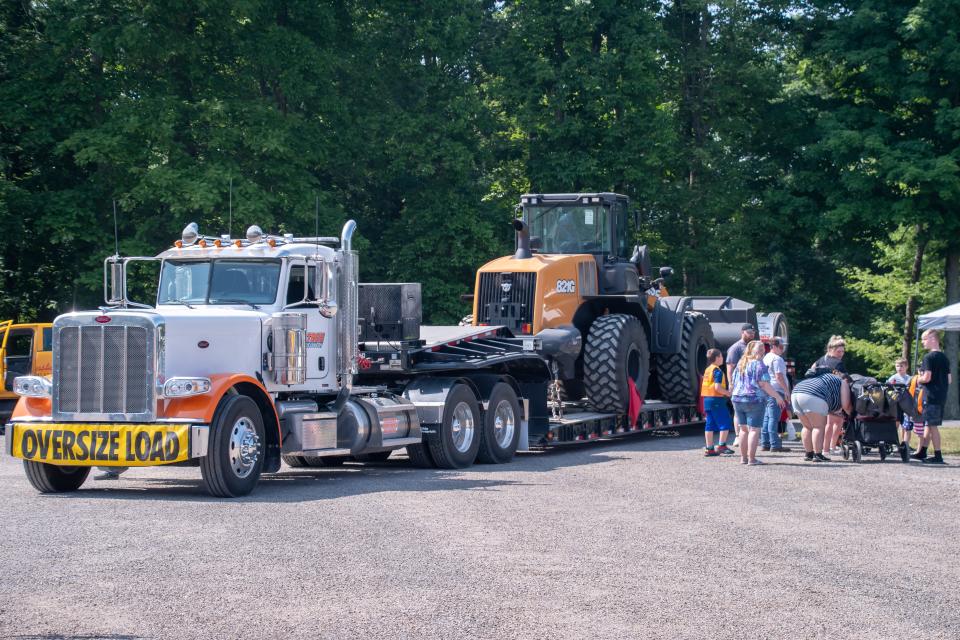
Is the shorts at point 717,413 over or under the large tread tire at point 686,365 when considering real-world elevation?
under

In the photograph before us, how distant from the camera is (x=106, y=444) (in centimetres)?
1381

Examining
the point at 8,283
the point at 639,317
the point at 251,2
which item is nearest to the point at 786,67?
the point at 251,2

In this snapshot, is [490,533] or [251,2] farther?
[251,2]

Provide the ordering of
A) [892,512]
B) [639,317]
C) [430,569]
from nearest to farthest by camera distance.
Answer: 1. [430,569]
2. [892,512]
3. [639,317]

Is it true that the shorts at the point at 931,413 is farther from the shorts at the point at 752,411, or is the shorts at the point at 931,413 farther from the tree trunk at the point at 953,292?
the tree trunk at the point at 953,292

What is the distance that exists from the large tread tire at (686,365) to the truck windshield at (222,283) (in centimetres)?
1013

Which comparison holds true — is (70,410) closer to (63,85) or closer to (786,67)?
(63,85)

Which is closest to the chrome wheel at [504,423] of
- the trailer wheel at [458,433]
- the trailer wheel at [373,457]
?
the trailer wheel at [458,433]

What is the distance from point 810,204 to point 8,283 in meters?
22.6

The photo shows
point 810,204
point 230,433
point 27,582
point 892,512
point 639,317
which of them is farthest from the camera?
point 810,204

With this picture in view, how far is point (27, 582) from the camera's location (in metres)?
9.05

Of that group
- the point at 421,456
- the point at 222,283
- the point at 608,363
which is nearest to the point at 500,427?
the point at 421,456

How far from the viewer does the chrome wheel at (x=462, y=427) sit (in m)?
18.2

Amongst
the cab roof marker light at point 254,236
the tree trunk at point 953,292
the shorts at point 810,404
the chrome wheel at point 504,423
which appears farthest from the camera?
the tree trunk at point 953,292
